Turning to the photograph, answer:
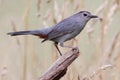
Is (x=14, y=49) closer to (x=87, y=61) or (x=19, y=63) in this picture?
(x=19, y=63)

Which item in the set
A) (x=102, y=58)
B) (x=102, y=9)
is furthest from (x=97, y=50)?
(x=102, y=9)

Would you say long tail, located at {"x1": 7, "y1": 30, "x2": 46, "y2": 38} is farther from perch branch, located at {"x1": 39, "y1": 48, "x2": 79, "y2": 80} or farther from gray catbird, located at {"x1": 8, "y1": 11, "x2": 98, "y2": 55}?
perch branch, located at {"x1": 39, "y1": 48, "x2": 79, "y2": 80}

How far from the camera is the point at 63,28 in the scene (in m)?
3.92

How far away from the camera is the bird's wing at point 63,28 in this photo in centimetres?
382

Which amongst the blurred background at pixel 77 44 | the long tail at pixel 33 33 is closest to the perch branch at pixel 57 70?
the blurred background at pixel 77 44

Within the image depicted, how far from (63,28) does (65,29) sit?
2cm

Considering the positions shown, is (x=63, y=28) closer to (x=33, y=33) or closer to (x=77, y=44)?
(x=77, y=44)

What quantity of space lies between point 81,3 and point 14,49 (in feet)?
3.13

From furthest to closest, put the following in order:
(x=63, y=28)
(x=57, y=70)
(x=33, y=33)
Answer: (x=63, y=28) → (x=33, y=33) → (x=57, y=70)

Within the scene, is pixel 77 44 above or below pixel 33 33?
Result: below

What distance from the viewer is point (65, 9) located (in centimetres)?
386

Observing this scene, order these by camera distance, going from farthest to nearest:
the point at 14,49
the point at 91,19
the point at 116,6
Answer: the point at 14,49
the point at 91,19
the point at 116,6

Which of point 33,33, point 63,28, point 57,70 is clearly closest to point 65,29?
point 63,28

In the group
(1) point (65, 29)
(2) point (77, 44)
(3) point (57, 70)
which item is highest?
(3) point (57, 70)
